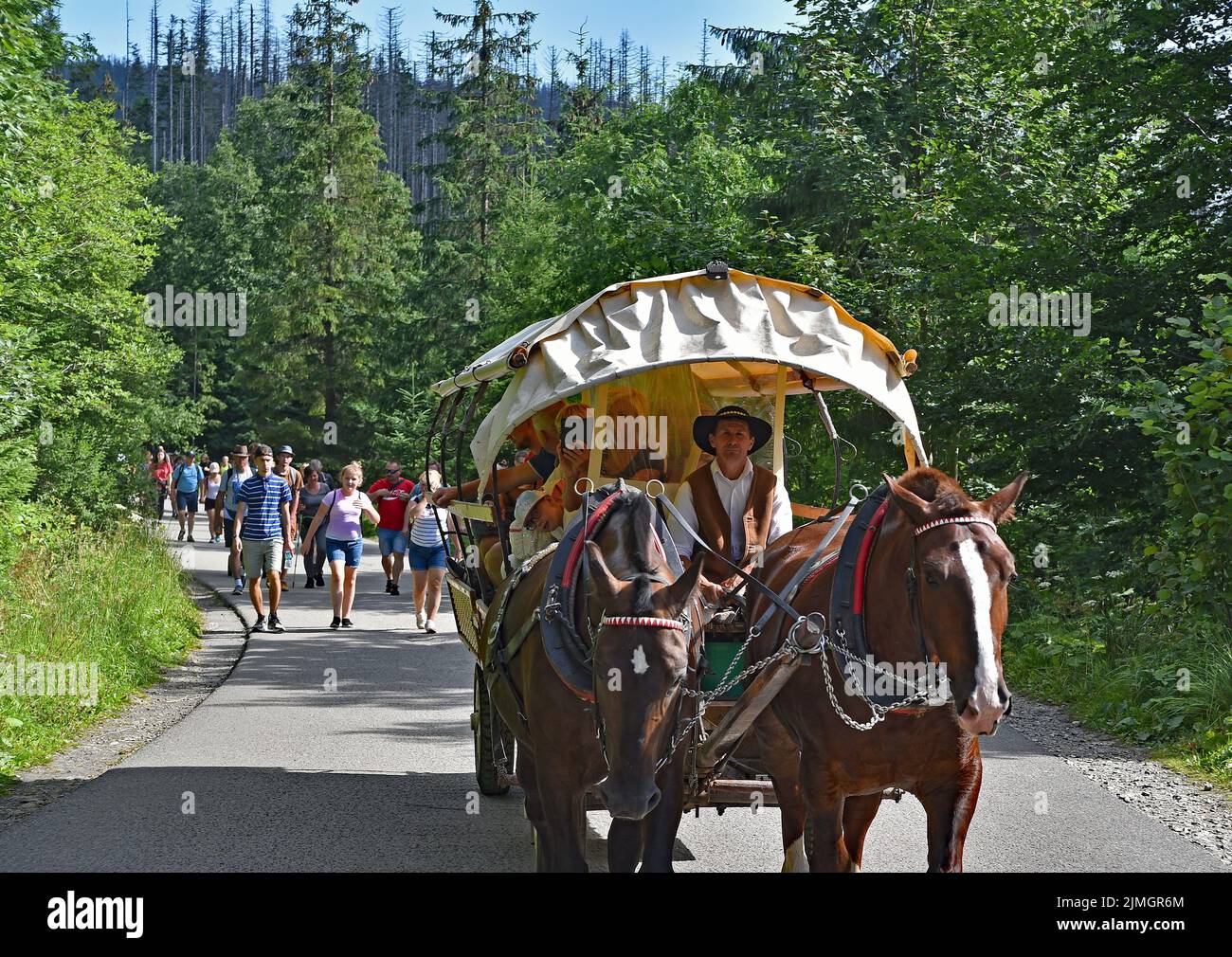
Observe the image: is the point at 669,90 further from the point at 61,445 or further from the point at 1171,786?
the point at 1171,786

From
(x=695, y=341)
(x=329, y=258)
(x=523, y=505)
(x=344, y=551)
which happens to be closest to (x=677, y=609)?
(x=695, y=341)

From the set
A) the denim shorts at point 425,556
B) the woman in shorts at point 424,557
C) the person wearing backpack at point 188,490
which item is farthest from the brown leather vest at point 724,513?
the person wearing backpack at point 188,490

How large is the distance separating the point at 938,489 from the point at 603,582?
1.25m

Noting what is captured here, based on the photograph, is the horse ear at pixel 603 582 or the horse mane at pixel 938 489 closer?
the horse mane at pixel 938 489

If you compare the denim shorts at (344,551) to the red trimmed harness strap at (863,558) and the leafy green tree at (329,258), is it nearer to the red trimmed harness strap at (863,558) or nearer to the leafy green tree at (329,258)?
the red trimmed harness strap at (863,558)

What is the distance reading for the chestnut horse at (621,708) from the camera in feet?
15.4

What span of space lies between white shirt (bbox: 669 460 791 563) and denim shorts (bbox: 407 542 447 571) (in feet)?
30.2

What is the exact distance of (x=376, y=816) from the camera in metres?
8.02

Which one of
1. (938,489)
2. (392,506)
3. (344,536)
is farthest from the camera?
(392,506)

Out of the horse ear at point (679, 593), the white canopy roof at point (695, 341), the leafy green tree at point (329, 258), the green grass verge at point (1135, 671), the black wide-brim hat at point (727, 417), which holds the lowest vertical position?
the green grass verge at point (1135, 671)

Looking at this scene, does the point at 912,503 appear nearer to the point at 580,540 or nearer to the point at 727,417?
the point at 580,540

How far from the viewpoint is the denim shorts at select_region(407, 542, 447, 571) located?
1633cm

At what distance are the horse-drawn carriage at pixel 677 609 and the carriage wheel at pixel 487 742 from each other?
3 cm

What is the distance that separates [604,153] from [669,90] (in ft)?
12.3
